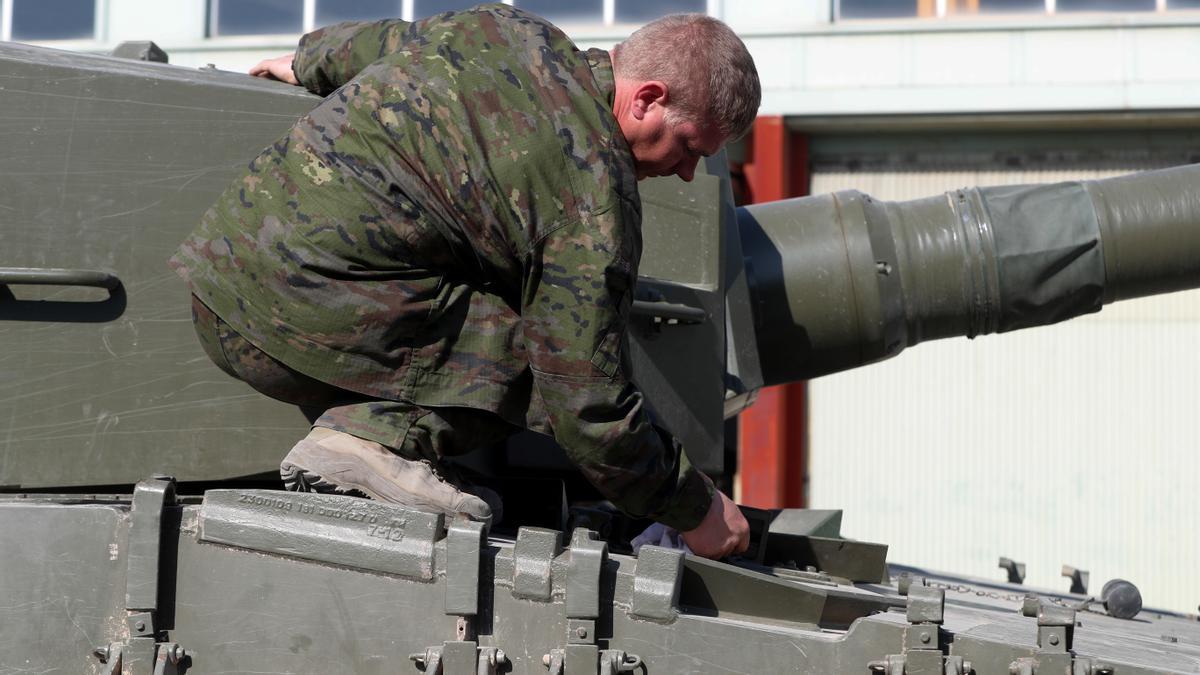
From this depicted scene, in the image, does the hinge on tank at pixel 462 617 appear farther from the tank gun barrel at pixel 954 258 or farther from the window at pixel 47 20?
the window at pixel 47 20

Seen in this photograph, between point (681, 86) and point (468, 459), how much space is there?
3.51ft

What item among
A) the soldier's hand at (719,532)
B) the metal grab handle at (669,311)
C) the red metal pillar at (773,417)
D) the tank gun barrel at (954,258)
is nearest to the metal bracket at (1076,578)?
the tank gun barrel at (954,258)

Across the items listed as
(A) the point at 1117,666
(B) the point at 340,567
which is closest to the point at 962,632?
(A) the point at 1117,666

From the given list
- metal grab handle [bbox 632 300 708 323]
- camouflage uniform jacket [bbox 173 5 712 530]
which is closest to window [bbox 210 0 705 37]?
metal grab handle [bbox 632 300 708 323]

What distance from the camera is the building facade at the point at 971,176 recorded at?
35.7 ft

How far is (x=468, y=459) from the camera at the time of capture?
3498 mm

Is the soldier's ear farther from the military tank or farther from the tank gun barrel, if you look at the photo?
the tank gun barrel

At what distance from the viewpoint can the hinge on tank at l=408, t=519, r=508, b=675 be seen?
2.71 m

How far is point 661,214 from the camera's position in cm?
380

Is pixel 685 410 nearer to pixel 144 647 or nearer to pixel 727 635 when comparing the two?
Answer: pixel 727 635

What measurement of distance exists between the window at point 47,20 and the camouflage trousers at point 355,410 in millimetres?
9400

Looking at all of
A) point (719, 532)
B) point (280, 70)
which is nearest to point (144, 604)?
point (719, 532)

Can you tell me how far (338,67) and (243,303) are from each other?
68 centimetres

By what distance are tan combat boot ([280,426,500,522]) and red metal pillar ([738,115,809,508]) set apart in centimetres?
850
